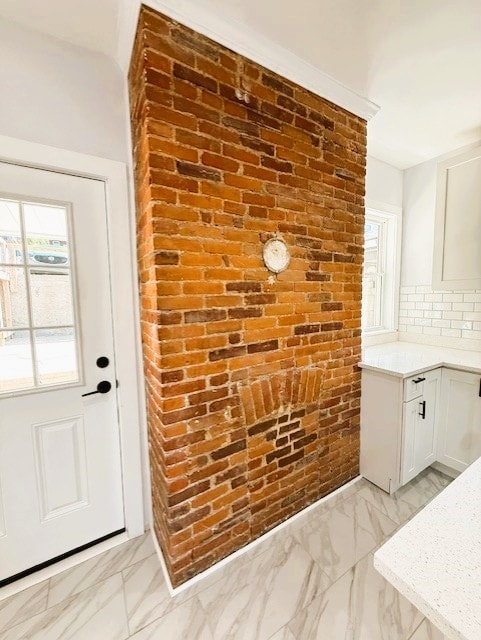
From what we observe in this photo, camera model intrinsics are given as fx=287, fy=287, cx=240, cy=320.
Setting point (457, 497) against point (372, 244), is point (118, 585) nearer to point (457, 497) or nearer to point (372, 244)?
point (457, 497)

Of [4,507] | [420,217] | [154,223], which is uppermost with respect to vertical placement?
[420,217]

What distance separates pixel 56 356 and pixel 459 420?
2.71 metres

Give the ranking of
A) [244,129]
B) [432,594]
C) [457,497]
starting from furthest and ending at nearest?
1. [244,129]
2. [457,497]
3. [432,594]

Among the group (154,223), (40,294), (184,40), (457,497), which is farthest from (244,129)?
(457,497)

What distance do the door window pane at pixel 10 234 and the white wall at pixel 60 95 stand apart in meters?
0.32

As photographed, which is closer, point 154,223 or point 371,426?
point 154,223

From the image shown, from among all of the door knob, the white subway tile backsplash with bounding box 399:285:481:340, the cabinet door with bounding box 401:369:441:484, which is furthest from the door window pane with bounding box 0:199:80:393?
the white subway tile backsplash with bounding box 399:285:481:340

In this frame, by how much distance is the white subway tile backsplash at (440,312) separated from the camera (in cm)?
252

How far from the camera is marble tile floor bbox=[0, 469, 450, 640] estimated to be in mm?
1262

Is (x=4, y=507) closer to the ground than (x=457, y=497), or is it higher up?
closer to the ground

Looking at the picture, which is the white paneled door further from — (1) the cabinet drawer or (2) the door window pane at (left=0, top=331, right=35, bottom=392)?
(1) the cabinet drawer

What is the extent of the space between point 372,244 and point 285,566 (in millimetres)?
2804

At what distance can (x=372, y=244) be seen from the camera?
3.00 metres

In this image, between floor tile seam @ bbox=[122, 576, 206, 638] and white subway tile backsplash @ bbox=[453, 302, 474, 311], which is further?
white subway tile backsplash @ bbox=[453, 302, 474, 311]
